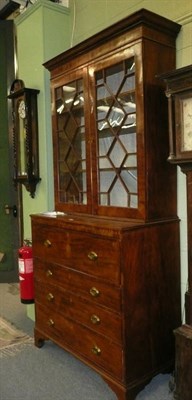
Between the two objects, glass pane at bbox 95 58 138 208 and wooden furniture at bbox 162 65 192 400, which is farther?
glass pane at bbox 95 58 138 208

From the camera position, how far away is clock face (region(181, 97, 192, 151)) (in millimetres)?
1561

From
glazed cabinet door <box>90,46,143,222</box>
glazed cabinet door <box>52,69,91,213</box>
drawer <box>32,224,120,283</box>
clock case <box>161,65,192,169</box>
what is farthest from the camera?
glazed cabinet door <box>52,69,91,213</box>

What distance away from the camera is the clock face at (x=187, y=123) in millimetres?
1561

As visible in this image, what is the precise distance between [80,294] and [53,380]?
0.54 meters

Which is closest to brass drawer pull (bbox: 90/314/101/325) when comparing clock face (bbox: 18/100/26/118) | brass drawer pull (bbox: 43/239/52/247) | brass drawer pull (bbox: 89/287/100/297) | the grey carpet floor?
brass drawer pull (bbox: 89/287/100/297)

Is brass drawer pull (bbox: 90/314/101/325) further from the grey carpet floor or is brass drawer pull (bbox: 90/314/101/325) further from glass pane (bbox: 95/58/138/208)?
glass pane (bbox: 95/58/138/208)

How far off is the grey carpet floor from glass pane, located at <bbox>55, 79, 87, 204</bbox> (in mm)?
A: 1043

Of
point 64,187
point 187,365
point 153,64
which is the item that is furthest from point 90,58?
point 187,365

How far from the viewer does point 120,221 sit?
1.81 meters

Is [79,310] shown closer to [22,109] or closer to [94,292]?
[94,292]

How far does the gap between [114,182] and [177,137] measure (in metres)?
0.47

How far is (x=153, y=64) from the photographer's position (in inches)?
68.4

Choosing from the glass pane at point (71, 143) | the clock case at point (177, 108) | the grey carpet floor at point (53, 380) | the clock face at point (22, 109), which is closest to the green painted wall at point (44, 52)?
the clock face at point (22, 109)

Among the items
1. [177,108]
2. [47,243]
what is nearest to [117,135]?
[177,108]
